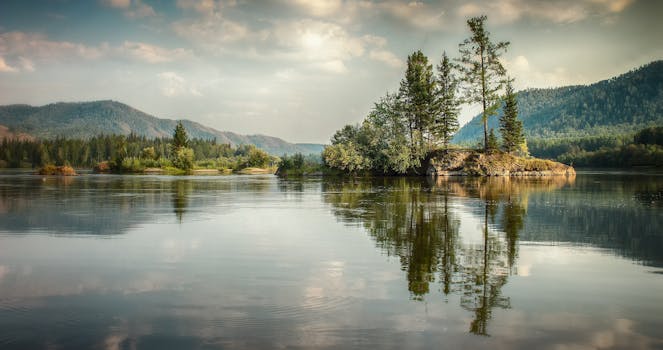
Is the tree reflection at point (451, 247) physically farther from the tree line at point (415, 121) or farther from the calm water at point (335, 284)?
the tree line at point (415, 121)

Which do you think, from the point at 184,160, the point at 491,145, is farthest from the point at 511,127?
the point at 184,160

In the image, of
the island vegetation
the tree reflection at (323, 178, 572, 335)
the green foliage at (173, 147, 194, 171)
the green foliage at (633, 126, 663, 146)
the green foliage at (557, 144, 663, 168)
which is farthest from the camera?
the green foliage at (633, 126, 663, 146)

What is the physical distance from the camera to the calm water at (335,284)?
24.4ft

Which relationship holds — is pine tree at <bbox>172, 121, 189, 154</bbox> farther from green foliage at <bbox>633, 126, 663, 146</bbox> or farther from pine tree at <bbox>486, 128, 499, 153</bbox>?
green foliage at <bbox>633, 126, 663, 146</bbox>

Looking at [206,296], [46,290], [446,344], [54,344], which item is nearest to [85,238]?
[46,290]

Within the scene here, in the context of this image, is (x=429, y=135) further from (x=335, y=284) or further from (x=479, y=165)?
(x=335, y=284)

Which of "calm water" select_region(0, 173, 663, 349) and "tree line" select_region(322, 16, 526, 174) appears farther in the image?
"tree line" select_region(322, 16, 526, 174)

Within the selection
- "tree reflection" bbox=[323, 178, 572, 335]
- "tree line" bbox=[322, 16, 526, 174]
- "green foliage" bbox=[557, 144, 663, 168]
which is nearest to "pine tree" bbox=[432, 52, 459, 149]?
"tree line" bbox=[322, 16, 526, 174]

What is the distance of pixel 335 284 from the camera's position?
34.4 ft

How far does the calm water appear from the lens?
7.43 metres

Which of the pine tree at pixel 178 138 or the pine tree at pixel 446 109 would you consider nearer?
the pine tree at pixel 446 109

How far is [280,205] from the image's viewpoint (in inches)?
1227

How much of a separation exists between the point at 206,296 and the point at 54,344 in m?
3.07

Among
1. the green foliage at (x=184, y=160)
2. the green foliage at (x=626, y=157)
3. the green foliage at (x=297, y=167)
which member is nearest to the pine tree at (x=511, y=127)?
the green foliage at (x=297, y=167)
